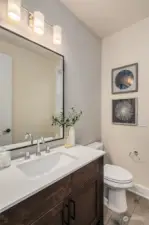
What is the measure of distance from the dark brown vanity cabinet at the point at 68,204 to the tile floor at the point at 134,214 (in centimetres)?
25

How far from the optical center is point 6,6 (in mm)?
1191

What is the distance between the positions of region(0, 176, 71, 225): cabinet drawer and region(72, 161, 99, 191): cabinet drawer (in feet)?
0.28

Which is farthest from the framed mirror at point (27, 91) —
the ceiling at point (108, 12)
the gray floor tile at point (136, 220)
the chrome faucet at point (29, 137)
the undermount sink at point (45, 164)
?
the gray floor tile at point (136, 220)

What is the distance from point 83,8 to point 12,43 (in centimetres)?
106

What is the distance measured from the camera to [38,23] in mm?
1355

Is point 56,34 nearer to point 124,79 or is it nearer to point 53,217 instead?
point 124,79

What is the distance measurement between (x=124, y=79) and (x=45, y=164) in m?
1.69

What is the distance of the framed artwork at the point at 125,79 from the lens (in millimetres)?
2094

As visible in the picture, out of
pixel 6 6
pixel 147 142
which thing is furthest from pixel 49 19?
pixel 147 142

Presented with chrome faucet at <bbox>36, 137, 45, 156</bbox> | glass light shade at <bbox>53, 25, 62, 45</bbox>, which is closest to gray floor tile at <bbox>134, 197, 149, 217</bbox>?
chrome faucet at <bbox>36, 137, 45, 156</bbox>

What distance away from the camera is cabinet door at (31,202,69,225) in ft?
2.78

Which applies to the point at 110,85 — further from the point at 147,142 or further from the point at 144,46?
the point at 147,142

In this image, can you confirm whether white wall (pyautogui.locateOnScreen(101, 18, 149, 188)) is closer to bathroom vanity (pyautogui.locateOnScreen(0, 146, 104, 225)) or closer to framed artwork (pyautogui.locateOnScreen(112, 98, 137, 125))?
framed artwork (pyautogui.locateOnScreen(112, 98, 137, 125))

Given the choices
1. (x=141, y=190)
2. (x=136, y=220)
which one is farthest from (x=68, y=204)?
(x=141, y=190)
